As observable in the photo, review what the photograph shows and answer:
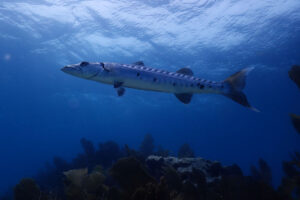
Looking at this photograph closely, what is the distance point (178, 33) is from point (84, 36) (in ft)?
32.9

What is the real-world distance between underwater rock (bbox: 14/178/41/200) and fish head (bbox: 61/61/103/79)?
3830 millimetres

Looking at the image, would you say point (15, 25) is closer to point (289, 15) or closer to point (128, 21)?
point (128, 21)

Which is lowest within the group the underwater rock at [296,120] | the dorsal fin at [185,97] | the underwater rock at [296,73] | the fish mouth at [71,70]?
the underwater rock at [296,120]

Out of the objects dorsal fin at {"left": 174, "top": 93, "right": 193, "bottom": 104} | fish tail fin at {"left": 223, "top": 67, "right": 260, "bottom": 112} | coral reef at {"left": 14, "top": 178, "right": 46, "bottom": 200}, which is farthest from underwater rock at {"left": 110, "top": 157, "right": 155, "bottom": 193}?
fish tail fin at {"left": 223, "top": 67, "right": 260, "bottom": 112}

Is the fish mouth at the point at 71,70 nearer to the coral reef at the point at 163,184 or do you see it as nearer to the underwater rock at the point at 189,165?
the coral reef at the point at 163,184

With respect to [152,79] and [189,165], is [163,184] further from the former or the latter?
[189,165]

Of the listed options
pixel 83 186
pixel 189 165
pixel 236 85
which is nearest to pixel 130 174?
pixel 83 186

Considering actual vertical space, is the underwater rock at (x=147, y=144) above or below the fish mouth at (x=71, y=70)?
above

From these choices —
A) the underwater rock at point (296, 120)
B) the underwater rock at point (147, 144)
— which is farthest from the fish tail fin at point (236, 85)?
the underwater rock at point (147, 144)

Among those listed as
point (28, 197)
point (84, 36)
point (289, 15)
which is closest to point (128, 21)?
point (84, 36)

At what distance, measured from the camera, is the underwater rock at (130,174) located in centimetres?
456

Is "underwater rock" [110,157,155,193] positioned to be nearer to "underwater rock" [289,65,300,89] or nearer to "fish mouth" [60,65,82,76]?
"fish mouth" [60,65,82,76]

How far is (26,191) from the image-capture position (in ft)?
19.8

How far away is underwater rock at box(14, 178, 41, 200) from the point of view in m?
6.02
